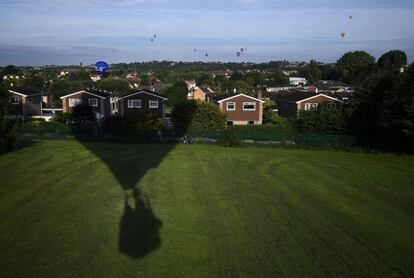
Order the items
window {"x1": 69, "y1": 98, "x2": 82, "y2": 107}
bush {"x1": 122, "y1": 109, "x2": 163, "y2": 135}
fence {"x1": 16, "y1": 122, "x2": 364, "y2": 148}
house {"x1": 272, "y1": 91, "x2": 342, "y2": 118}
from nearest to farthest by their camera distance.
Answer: fence {"x1": 16, "y1": 122, "x2": 364, "y2": 148} < bush {"x1": 122, "y1": 109, "x2": 163, "y2": 135} < house {"x1": 272, "y1": 91, "x2": 342, "y2": 118} < window {"x1": 69, "y1": 98, "x2": 82, "y2": 107}

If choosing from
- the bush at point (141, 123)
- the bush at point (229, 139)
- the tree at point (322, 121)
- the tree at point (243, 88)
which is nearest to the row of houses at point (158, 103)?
the bush at point (141, 123)

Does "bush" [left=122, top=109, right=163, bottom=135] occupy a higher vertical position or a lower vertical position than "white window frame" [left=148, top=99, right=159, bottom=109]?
lower

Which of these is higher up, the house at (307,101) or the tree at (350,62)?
the tree at (350,62)

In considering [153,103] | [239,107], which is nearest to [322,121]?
[239,107]

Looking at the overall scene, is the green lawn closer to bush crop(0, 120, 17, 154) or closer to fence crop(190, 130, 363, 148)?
bush crop(0, 120, 17, 154)

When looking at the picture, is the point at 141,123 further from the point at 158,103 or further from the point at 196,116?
the point at 158,103

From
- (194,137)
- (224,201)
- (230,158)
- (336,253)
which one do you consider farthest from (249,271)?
(194,137)

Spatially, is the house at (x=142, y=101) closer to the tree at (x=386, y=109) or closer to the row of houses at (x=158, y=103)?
the row of houses at (x=158, y=103)

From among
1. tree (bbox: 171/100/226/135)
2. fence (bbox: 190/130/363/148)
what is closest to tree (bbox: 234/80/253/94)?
tree (bbox: 171/100/226/135)
